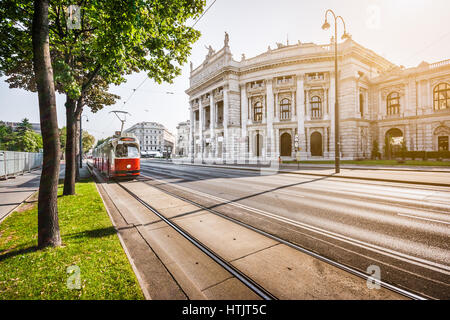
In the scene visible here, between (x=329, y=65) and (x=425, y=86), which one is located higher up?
(x=329, y=65)

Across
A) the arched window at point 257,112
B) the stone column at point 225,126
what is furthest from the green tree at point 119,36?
the arched window at point 257,112

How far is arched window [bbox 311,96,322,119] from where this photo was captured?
34.0 m

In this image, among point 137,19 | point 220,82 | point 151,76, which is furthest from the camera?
point 220,82

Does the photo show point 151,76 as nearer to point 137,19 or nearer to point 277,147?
point 137,19

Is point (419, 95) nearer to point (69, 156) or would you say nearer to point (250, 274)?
point (250, 274)

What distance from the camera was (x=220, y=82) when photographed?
136 feet

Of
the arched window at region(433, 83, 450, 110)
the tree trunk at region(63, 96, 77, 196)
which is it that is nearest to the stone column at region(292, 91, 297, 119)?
the arched window at region(433, 83, 450, 110)

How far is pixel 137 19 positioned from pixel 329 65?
3582 centimetres

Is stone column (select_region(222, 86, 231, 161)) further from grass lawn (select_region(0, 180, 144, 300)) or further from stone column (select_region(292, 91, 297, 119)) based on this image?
grass lawn (select_region(0, 180, 144, 300))

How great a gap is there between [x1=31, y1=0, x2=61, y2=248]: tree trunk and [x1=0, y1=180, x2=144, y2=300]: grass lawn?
0.46 meters

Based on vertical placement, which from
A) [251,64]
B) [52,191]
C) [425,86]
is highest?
[251,64]

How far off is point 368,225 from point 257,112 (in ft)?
120

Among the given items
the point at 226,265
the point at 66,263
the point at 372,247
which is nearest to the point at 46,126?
the point at 66,263
